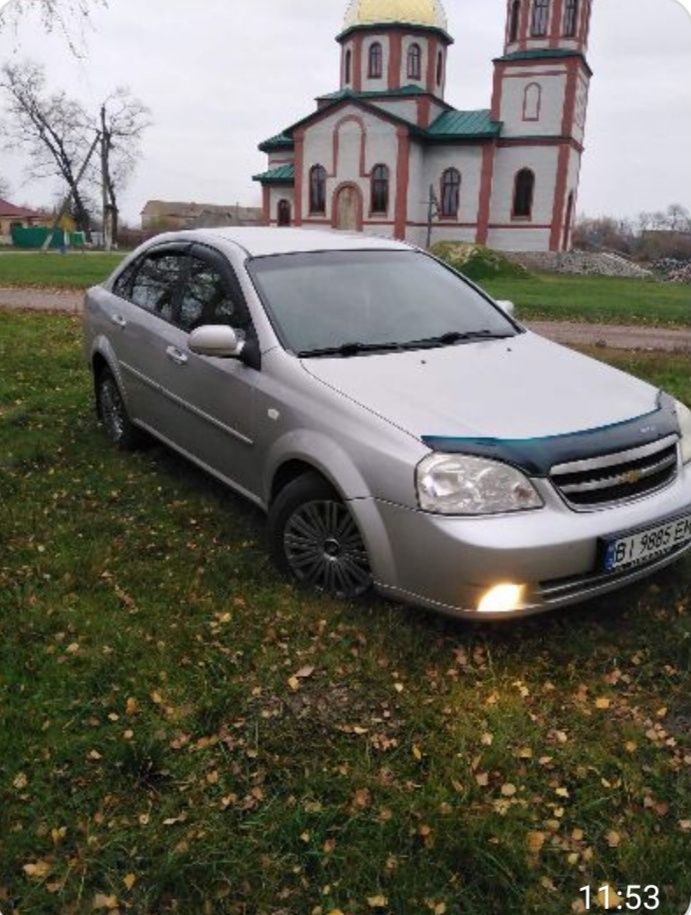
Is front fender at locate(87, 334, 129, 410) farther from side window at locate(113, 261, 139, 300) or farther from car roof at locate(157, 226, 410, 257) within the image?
car roof at locate(157, 226, 410, 257)

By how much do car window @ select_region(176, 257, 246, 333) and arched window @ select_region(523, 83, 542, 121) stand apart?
125 feet

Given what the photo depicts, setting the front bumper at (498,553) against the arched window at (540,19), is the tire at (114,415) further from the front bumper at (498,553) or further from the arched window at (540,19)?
the arched window at (540,19)

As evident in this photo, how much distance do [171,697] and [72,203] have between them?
216 ft

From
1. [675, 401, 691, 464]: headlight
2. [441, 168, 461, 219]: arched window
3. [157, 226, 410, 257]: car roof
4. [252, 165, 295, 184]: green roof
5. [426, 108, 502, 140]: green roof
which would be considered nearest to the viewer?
[675, 401, 691, 464]: headlight

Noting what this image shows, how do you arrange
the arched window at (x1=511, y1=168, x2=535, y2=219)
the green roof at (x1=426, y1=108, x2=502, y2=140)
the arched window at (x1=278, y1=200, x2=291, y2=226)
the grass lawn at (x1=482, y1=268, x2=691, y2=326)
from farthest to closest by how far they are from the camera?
the arched window at (x1=278, y1=200, x2=291, y2=226)
the arched window at (x1=511, y1=168, x2=535, y2=219)
the green roof at (x1=426, y1=108, x2=502, y2=140)
the grass lawn at (x1=482, y1=268, x2=691, y2=326)

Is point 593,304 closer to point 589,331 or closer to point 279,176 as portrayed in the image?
point 589,331

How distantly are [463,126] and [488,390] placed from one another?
135 ft

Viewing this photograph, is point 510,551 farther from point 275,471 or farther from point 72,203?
point 72,203

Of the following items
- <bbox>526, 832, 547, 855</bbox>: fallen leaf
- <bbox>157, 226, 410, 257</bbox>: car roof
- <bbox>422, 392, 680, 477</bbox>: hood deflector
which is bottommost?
<bbox>526, 832, 547, 855</bbox>: fallen leaf

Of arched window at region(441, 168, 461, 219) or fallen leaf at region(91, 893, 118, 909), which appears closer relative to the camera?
fallen leaf at region(91, 893, 118, 909)

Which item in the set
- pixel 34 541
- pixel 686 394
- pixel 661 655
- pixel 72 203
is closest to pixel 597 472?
pixel 661 655

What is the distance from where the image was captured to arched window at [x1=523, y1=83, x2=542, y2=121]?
37.3m

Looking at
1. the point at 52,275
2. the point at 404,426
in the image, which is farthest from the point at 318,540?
the point at 52,275

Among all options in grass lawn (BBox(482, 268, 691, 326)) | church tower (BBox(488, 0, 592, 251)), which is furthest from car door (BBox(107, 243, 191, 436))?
church tower (BBox(488, 0, 592, 251))
